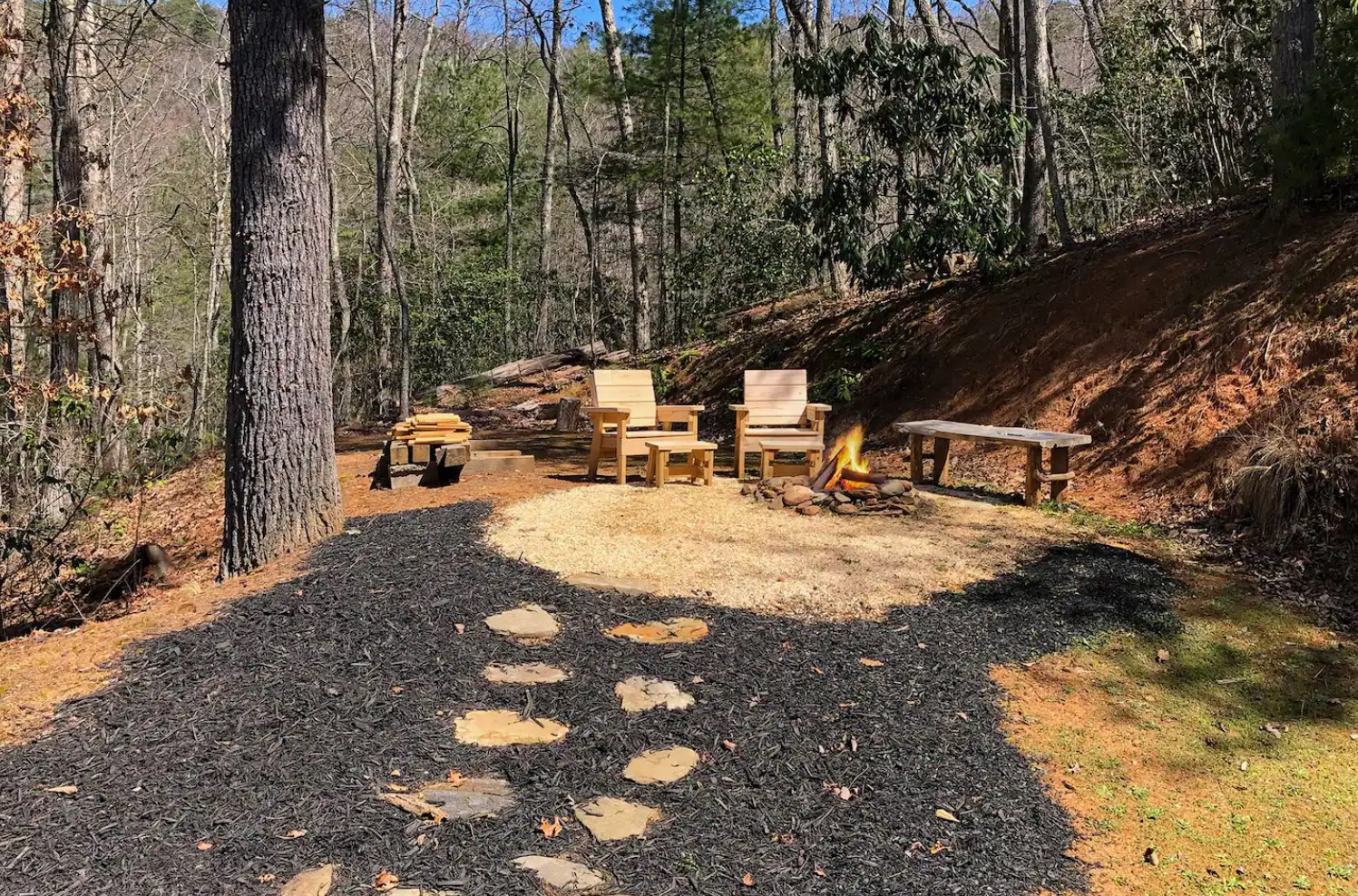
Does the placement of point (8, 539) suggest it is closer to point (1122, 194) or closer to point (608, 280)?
point (1122, 194)

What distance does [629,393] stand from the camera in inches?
298

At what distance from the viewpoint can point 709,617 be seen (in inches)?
162

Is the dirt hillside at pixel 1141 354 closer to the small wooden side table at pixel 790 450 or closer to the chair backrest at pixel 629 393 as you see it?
the small wooden side table at pixel 790 450

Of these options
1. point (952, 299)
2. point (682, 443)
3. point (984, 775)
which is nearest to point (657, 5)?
point (952, 299)

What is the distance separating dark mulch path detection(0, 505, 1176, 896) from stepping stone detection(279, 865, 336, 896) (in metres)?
0.05

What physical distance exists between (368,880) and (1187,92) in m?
10.8

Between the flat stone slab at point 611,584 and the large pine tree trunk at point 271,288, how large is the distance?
167 centimetres

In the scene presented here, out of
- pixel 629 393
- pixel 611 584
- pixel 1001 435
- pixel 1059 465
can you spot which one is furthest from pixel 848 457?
pixel 611 584

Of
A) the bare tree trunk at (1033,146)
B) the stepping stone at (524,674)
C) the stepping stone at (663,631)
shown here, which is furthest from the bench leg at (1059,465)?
the stepping stone at (524,674)

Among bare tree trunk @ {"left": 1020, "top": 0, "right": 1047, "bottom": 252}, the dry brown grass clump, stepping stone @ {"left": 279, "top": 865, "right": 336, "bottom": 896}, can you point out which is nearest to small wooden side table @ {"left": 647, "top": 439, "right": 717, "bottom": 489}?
the dry brown grass clump

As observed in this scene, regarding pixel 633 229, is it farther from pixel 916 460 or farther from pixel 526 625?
pixel 526 625

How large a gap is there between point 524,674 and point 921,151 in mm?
8417

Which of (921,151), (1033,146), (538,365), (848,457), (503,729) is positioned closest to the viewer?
(503,729)

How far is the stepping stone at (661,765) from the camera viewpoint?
2807mm
